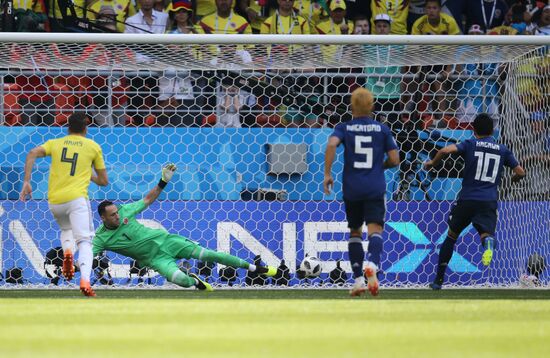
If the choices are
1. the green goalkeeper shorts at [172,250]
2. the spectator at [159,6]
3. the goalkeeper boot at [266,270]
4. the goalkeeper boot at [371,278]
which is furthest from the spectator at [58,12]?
the goalkeeper boot at [371,278]

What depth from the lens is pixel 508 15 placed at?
50.3 feet

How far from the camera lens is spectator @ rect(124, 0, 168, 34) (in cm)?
1410

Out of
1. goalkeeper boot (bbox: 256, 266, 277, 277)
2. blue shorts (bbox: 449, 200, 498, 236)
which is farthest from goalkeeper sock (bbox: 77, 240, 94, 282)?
blue shorts (bbox: 449, 200, 498, 236)

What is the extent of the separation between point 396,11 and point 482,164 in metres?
4.75

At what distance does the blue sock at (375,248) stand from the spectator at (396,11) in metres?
6.25

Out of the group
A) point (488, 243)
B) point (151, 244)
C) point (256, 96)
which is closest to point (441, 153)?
point (488, 243)

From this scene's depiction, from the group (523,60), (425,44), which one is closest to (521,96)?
(523,60)

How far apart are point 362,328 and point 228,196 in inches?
242

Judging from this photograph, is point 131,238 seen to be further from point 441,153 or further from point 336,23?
point 336,23

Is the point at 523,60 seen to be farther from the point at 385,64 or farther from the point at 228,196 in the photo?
the point at 228,196

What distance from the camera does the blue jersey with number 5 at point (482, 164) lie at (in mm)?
10781

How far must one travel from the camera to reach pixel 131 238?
10953mm

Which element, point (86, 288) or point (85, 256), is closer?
point (86, 288)

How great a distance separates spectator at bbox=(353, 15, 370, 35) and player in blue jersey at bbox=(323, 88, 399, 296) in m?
5.44
